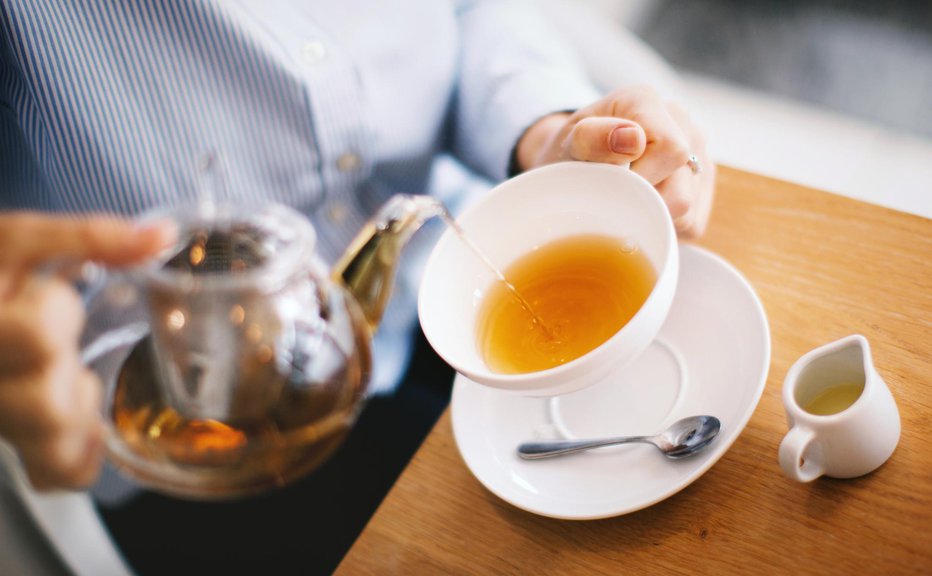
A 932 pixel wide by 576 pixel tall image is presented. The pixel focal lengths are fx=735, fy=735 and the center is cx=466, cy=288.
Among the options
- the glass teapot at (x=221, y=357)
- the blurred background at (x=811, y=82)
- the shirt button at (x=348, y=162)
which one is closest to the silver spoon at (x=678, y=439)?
the glass teapot at (x=221, y=357)

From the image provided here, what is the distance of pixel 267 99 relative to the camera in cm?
104

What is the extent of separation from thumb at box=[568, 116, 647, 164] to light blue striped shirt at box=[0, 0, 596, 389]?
0.28m

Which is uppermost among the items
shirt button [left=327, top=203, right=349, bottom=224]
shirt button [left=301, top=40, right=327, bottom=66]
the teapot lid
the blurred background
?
the teapot lid

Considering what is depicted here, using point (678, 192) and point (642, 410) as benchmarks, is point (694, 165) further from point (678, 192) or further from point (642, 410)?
point (642, 410)

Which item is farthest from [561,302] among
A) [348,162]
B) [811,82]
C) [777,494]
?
[811,82]

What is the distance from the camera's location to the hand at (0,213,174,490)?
517 mm

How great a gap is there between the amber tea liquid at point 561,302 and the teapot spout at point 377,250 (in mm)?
113

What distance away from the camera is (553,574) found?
0.67 meters

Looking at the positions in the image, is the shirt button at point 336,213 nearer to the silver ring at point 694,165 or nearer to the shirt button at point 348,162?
the shirt button at point 348,162

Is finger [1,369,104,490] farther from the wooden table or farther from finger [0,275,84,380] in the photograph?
the wooden table

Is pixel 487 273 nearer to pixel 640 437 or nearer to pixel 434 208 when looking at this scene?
pixel 434 208

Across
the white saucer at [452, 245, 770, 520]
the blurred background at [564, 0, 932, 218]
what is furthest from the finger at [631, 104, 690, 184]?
the blurred background at [564, 0, 932, 218]

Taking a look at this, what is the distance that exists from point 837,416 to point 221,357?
0.51m

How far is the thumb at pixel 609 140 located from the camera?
0.74 m
